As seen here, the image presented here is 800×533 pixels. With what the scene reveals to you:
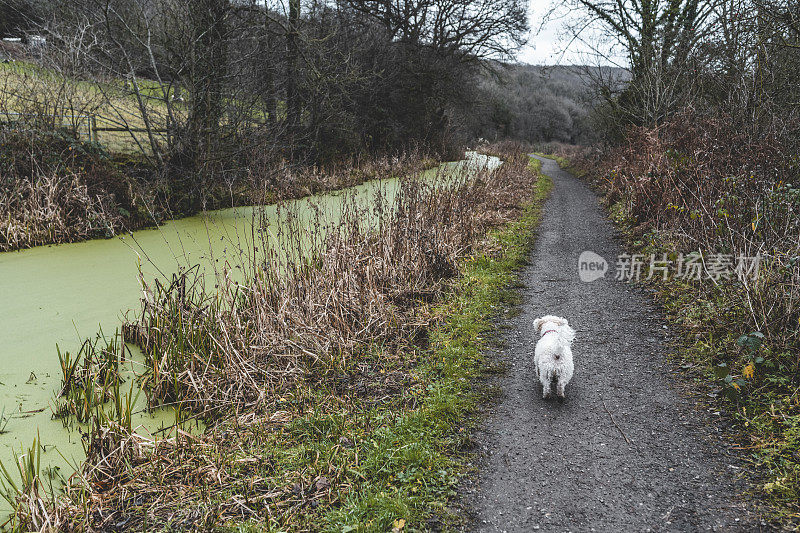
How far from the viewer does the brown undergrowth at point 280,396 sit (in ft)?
8.19

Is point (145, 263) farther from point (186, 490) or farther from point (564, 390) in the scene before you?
point (564, 390)

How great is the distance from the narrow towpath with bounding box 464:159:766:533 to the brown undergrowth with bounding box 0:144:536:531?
1.34 feet

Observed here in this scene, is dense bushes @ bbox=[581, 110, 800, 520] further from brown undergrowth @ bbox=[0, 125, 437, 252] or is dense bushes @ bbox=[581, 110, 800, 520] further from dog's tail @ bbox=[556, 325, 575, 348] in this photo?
brown undergrowth @ bbox=[0, 125, 437, 252]

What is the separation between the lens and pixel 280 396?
3.53 m

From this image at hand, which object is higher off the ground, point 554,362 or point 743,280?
point 743,280

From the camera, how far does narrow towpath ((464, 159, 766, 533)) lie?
2.37m

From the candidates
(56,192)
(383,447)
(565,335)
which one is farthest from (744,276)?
(56,192)

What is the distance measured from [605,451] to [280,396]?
92.6 inches

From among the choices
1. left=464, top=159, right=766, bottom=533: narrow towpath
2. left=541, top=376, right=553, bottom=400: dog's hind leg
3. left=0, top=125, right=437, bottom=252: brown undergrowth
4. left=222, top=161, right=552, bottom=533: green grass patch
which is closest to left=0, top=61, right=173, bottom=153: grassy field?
left=0, top=125, right=437, bottom=252: brown undergrowth

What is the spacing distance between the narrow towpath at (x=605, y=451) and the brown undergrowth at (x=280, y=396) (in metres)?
0.41

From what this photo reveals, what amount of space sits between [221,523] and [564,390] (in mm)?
2526

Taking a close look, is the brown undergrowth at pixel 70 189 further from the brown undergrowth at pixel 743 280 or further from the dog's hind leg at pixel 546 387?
the dog's hind leg at pixel 546 387

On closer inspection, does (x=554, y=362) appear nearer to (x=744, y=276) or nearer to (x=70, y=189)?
(x=744, y=276)

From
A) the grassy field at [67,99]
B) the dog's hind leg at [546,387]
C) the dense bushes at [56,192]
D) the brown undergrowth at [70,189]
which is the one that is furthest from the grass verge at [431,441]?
the grassy field at [67,99]
